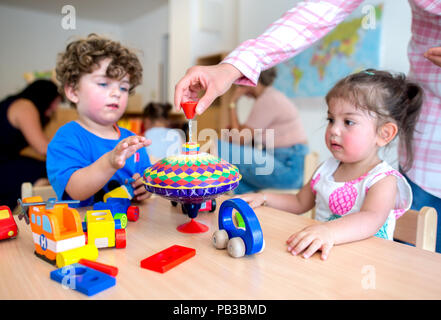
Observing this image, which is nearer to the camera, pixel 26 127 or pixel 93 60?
pixel 93 60

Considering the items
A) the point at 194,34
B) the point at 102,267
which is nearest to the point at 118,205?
the point at 102,267

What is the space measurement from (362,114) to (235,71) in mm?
345

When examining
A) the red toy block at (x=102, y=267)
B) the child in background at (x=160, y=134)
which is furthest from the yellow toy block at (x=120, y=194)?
the child in background at (x=160, y=134)

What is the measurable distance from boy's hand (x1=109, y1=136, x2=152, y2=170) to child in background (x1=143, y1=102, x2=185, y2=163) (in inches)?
49.8

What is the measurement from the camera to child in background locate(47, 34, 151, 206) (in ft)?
2.98

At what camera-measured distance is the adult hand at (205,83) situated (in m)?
0.74

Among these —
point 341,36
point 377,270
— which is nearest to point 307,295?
point 377,270

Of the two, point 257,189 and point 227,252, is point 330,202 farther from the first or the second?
point 257,189

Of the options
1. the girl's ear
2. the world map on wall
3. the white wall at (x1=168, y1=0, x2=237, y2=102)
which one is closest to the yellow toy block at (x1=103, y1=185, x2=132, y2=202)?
the girl's ear

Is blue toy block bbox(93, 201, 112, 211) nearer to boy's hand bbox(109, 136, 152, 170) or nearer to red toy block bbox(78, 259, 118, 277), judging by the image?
boy's hand bbox(109, 136, 152, 170)

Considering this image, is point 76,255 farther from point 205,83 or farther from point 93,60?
point 93,60

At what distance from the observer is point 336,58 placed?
2.73 m

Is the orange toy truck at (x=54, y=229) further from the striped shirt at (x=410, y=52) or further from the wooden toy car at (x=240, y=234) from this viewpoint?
the striped shirt at (x=410, y=52)

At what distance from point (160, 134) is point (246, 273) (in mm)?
1937
